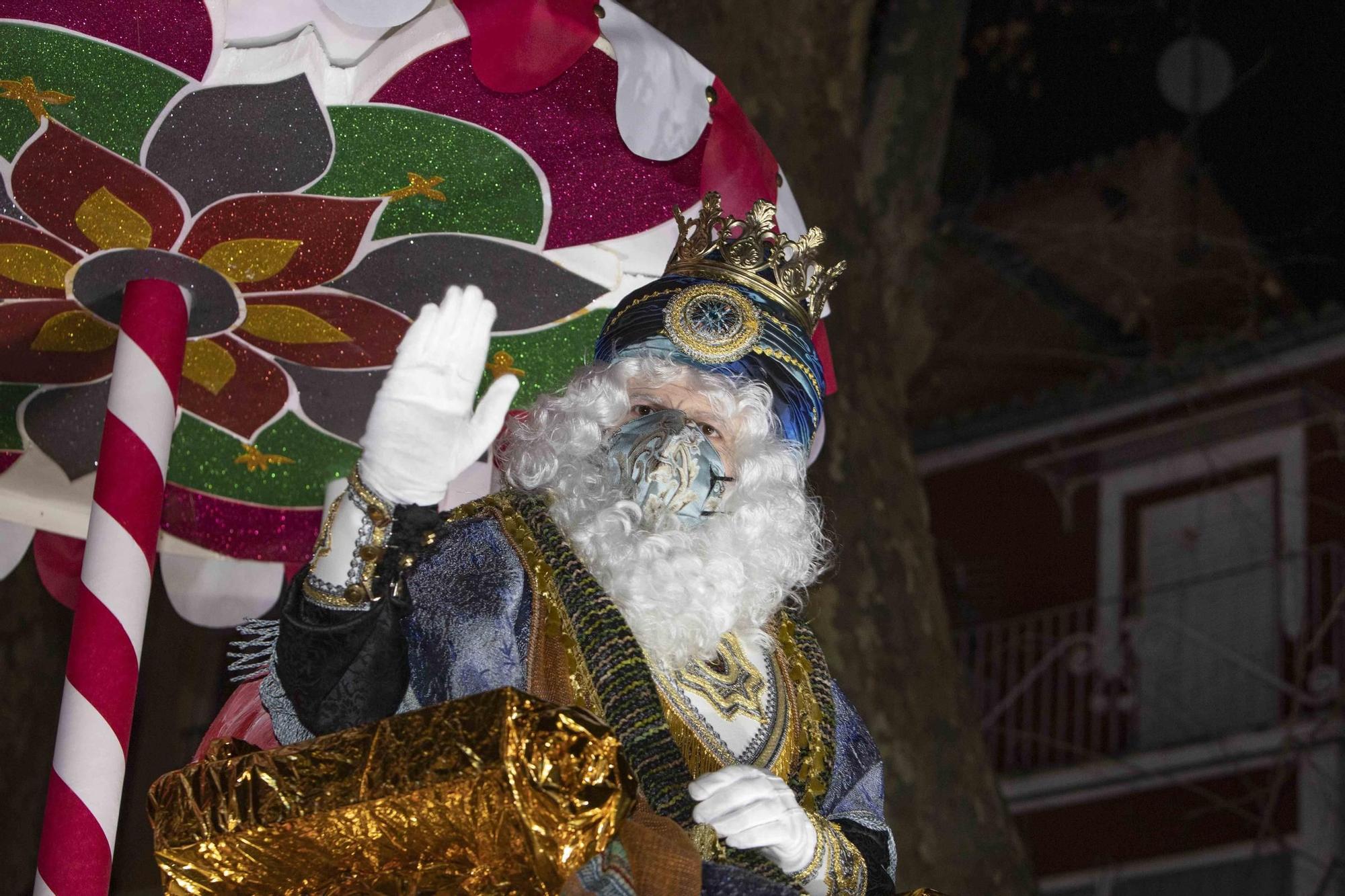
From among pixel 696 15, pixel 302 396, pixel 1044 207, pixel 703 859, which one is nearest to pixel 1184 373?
pixel 1044 207

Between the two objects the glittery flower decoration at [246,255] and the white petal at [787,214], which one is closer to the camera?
the glittery flower decoration at [246,255]

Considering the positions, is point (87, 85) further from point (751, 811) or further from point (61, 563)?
point (751, 811)

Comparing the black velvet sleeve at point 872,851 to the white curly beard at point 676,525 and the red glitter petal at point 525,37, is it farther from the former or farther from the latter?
the red glitter petal at point 525,37

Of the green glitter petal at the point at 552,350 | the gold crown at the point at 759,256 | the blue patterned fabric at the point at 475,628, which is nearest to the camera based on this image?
the blue patterned fabric at the point at 475,628

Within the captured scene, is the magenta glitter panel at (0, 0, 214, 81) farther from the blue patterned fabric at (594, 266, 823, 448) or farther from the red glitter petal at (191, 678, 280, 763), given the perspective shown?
→ the red glitter petal at (191, 678, 280, 763)

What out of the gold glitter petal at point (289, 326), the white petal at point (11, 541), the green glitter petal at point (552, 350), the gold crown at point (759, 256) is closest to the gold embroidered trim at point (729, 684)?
the gold crown at point (759, 256)

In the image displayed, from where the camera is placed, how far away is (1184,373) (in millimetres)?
12375

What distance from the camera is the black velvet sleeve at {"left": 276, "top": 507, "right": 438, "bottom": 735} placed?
2479 millimetres

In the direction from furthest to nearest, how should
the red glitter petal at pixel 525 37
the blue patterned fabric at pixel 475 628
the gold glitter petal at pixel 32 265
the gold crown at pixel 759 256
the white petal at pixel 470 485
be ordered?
the white petal at pixel 470 485
the gold glitter petal at pixel 32 265
the gold crown at pixel 759 256
the red glitter petal at pixel 525 37
the blue patterned fabric at pixel 475 628

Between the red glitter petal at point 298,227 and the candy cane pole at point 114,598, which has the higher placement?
the red glitter petal at point 298,227

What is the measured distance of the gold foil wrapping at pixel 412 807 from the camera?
2.20 metres

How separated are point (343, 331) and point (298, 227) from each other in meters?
0.32

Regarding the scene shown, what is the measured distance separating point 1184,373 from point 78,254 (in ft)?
33.2

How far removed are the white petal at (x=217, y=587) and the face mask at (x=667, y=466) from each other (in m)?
1.29
